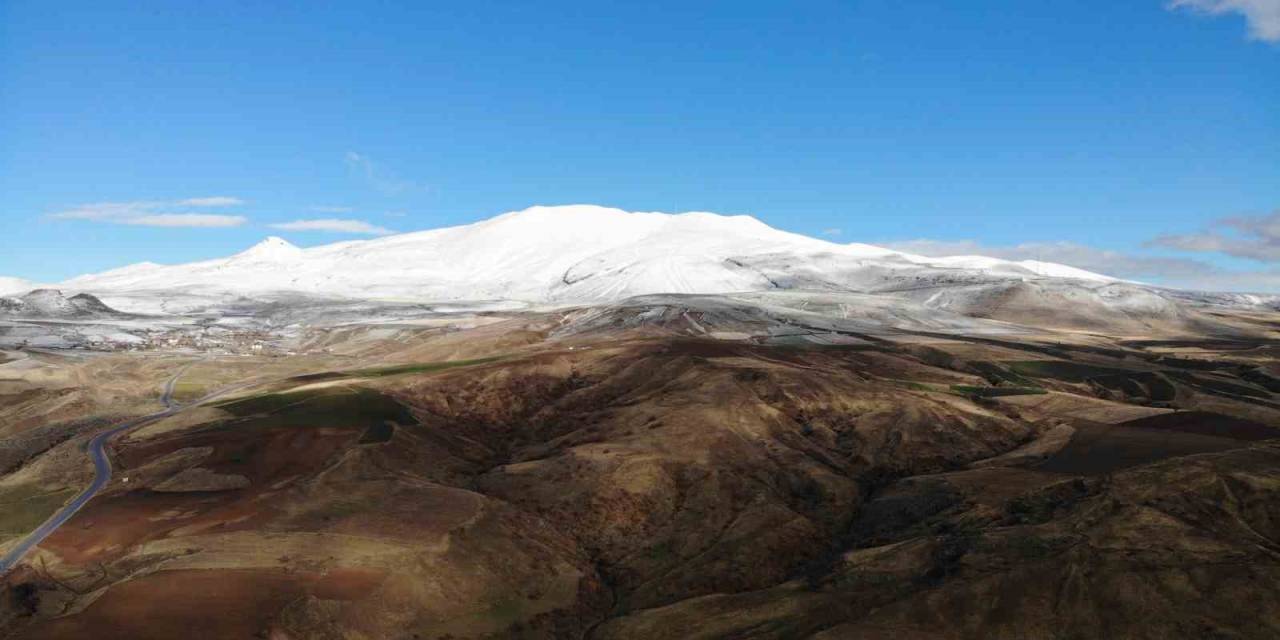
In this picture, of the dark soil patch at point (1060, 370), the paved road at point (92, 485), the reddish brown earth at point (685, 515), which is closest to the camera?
the reddish brown earth at point (685, 515)

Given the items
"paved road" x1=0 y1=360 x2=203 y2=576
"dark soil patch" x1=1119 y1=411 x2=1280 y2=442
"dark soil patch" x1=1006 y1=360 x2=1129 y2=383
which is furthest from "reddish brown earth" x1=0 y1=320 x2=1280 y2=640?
"dark soil patch" x1=1006 y1=360 x2=1129 y2=383

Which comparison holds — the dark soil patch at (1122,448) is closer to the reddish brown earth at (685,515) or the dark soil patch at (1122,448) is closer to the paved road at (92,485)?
the reddish brown earth at (685,515)

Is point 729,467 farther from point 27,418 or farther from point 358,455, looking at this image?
point 27,418

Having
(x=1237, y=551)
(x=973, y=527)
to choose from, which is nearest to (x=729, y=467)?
(x=973, y=527)

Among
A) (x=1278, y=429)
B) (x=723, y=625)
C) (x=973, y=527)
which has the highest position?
(x=1278, y=429)

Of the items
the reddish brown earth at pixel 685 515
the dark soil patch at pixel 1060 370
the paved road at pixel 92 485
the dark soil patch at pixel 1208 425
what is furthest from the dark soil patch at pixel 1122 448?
the paved road at pixel 92 485

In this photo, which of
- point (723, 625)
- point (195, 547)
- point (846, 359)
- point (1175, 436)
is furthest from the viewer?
point (846, 359)

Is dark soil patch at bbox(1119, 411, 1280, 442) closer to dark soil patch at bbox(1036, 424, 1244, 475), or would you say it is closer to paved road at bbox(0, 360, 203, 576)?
dark soil patch at bbox(1036, 424, 1244, 475)

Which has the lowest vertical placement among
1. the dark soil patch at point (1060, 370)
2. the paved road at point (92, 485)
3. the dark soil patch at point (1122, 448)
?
the paved road at point (92, 485)
